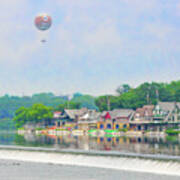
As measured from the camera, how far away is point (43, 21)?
305ft

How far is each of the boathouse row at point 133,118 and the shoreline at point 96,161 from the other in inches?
2309

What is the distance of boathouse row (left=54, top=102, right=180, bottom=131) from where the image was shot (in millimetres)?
114875

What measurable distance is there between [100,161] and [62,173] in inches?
206

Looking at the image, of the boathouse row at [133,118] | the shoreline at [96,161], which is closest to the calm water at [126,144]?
the shoreline at [96,161]

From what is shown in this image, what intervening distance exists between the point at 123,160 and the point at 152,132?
6160 centimetres

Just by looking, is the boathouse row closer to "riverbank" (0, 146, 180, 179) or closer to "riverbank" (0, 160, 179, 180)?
"riverbank" (0, 146, 180, 179)

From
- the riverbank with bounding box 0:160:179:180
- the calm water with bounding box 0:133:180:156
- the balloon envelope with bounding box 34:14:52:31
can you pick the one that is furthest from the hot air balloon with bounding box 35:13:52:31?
the riverbank with bounding box 0:160:179:180

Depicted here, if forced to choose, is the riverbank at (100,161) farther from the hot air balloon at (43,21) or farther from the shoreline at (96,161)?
the hot air balloon at (43,21)

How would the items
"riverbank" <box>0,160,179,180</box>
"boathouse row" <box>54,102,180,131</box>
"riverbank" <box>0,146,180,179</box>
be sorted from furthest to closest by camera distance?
"boathouse row" <box>54,102,180,131</box>
"riverbank" <box>0,146,180,179</box>
"riverbank" <box>0,160,179,180</box>

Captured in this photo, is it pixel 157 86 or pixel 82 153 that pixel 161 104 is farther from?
pixel 82 153

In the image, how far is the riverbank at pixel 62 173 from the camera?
41331 millimetres

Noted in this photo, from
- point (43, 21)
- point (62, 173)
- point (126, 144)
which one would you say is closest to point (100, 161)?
point (62, 173)

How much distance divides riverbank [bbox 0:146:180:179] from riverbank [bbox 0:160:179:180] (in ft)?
3.41

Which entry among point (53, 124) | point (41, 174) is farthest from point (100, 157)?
point (53, 124)
